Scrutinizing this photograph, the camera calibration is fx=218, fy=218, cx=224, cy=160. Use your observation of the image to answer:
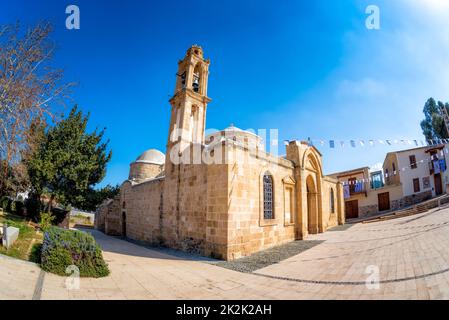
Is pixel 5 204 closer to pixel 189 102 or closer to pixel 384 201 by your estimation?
pixel 189 102

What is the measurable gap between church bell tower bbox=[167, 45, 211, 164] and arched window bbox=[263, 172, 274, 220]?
4.18 meters

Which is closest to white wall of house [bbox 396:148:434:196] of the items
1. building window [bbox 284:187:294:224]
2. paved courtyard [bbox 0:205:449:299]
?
building window [bbox 284:187:294:224]

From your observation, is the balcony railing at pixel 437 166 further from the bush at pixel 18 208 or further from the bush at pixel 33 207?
the bush at pixel 18 208

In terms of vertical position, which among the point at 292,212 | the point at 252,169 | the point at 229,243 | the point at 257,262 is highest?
the point at 252,169

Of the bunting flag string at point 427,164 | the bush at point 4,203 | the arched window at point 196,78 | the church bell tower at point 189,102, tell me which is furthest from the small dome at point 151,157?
the bunting flag string at point 427,164

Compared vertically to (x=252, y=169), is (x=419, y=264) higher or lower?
lower

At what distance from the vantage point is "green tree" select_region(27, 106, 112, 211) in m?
13.0

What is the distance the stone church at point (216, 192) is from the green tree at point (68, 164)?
3.11 meters

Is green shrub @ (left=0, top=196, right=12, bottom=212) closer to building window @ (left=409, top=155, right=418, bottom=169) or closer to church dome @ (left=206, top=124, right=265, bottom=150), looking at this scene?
church dome @ (left=206, top=124, right=265, bottom=150)

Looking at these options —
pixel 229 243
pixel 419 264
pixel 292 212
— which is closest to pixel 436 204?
pixel 292 212

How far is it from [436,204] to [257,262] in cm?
1871
